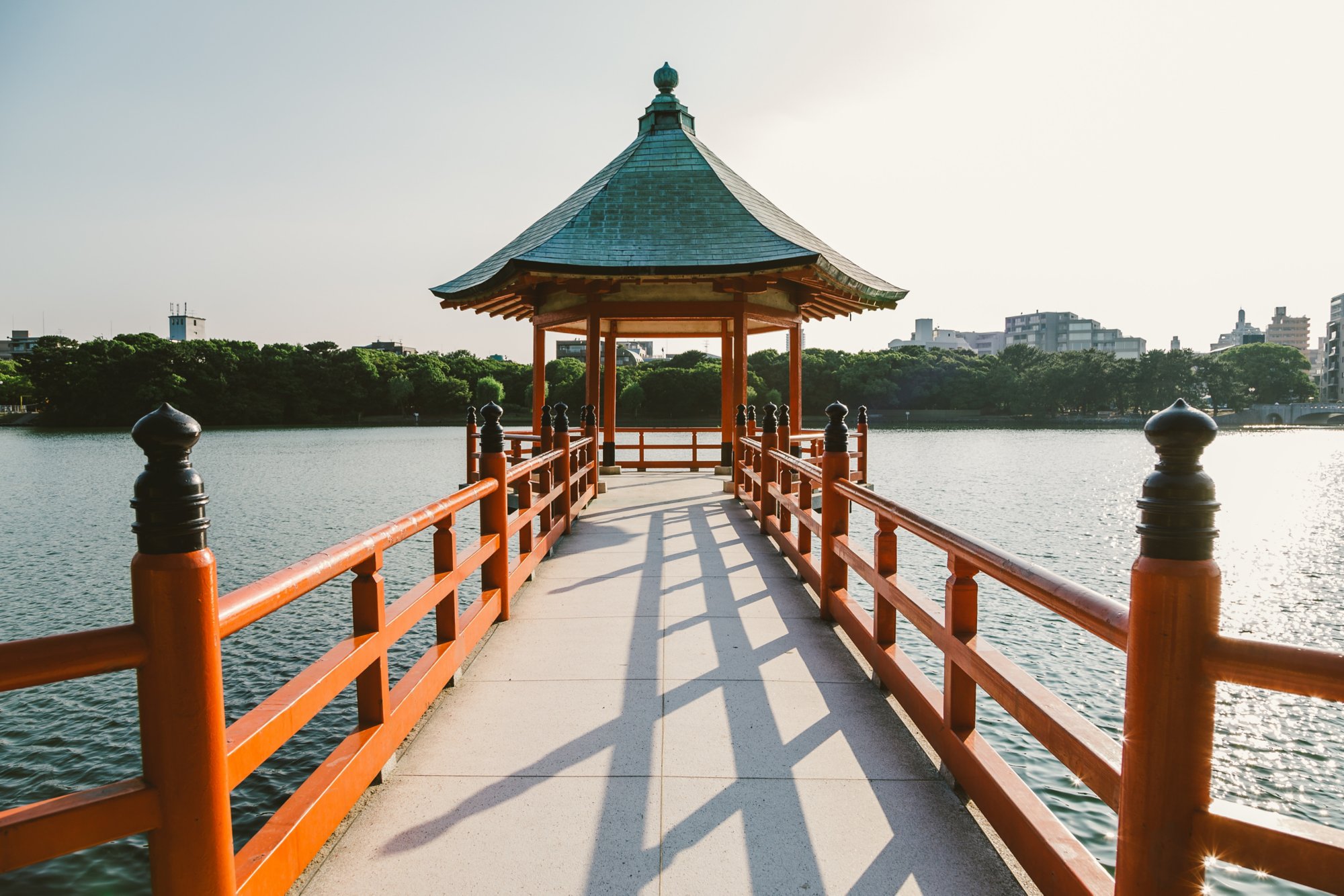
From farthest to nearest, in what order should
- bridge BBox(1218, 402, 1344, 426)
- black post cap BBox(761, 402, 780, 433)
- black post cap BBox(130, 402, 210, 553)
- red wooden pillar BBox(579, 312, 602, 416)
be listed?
bridge BBox(1218, 402, 1344, 426) → red wooden pillar BBox(579, 312, 602, 416) → black post cap BBox(761, 402, 780, 433) → black post cap BBox(130, 402, 210, 553)

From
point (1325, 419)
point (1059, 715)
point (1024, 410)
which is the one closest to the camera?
point (1059, 715)

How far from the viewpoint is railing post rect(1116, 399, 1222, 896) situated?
1427 mm

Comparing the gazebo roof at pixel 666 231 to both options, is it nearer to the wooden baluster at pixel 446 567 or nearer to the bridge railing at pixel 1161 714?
the wooden baluster at pixel 446 567

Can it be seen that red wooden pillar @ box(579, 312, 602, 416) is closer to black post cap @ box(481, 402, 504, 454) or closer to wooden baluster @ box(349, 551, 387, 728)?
black post cap @ box(481, 402, 504, 454)

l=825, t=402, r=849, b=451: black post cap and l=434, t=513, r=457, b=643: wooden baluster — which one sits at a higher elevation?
l=825, t=402, r=849, b=451: black post cap

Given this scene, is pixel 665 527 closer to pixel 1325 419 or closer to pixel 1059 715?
pixel 1059 715

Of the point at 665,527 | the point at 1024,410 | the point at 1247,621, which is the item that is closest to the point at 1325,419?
the point at 1024,410

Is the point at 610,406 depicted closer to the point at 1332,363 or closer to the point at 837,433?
the point at 837,433

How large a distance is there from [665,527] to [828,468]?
11.6ft

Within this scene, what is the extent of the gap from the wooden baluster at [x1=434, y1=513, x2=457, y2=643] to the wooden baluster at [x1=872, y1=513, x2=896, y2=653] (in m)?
1.87

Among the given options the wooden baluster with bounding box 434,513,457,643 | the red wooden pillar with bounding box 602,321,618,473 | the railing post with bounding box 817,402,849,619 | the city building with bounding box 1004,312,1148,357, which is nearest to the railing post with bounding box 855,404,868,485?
the red wooden pillar with bounding box 602,321,618,473

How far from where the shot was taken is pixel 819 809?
2508 millimetres

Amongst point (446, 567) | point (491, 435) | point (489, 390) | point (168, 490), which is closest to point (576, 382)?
point (489, 390)

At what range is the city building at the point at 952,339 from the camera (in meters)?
113
